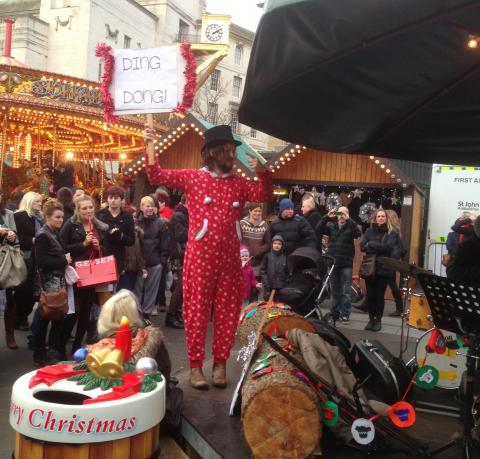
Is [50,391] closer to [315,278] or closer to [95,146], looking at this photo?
[315,278]

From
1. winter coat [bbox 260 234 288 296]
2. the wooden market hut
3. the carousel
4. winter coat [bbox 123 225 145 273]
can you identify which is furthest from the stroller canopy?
the carousel

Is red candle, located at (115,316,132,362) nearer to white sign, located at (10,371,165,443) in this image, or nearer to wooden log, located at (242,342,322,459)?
white sign, located at (10,371,165,443)

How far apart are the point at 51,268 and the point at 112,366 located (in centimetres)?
255

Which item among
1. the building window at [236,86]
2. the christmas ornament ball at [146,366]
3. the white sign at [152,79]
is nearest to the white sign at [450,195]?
the white sign at [152,79]

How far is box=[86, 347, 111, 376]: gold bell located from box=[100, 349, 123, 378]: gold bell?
2cm

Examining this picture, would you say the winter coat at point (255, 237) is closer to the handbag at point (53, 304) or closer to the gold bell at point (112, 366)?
the handbag at point (53, 304)

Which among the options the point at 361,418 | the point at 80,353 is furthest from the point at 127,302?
the point at 361,418

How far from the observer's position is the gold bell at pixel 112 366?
3234mm

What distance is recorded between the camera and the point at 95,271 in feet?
19.5

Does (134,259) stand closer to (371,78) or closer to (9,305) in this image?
(9,305)

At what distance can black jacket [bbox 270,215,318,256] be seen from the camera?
26.2 feet

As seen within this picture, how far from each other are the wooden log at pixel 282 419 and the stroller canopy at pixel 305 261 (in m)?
3.47

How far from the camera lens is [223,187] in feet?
14.2

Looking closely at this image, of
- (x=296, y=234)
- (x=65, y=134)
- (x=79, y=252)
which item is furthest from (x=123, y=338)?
(x=65, y=134)
